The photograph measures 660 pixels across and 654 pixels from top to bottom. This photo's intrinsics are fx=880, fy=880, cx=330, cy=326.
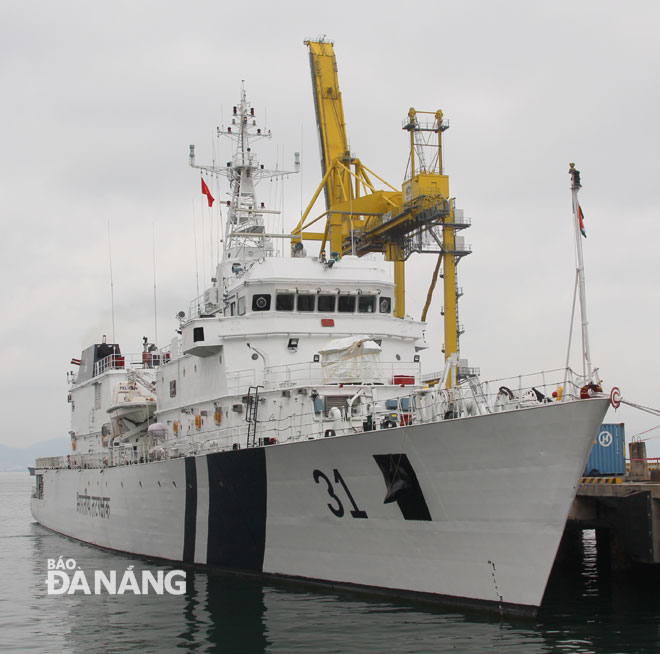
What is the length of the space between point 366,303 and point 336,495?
245 inches

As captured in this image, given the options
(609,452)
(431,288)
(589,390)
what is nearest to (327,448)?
(589,390)

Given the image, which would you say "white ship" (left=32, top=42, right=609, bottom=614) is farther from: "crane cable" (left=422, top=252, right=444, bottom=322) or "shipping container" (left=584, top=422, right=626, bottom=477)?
"crane cable" (left=422, top=252, right=444, bottom=322)

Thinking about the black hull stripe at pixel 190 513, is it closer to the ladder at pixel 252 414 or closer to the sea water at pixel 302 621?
the sea water at pixel 302 621

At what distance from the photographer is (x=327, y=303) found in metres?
20.4

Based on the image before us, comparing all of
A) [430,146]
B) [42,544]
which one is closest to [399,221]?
[430,146]

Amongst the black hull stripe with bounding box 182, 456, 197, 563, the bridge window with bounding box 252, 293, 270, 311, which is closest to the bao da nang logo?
the black hull stripe with bounding box 182, 456, 197, 563

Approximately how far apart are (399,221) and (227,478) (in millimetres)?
17534

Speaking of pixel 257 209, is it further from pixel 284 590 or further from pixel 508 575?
pixel 508 575

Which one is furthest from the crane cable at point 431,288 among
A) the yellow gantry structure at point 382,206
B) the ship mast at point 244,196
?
the ship mast at point 244,196

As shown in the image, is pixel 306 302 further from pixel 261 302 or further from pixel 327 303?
pixel 261 302

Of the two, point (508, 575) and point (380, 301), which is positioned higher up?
point (380, 301)

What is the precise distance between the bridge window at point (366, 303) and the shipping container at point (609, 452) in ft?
20.9

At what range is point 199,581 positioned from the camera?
59.3ft

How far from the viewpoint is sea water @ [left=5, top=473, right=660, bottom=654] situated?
41.4ft
